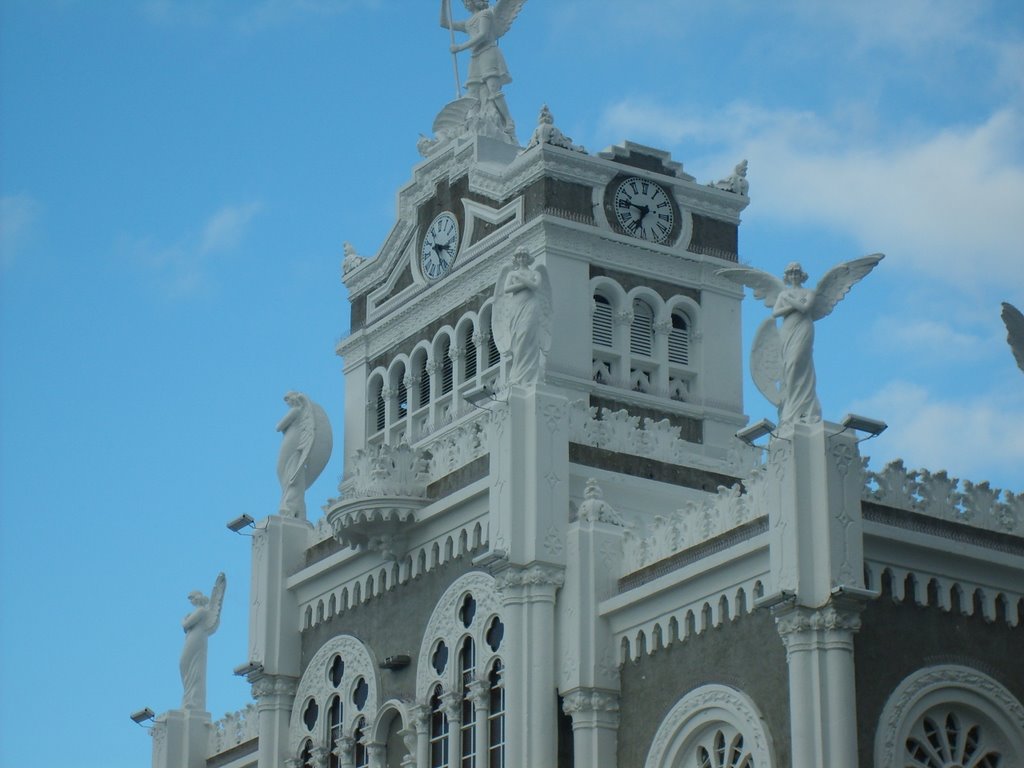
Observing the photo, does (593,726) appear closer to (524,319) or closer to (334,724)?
(524,319)

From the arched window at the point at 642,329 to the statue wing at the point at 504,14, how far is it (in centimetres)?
861

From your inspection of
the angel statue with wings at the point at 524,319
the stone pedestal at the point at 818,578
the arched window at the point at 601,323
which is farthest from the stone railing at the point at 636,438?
the stone pedestal at the point at 818,578

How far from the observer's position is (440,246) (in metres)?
56.0

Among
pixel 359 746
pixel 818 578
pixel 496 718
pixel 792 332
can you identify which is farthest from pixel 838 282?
pixel 359 746

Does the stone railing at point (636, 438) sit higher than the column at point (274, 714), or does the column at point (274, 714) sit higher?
the stone railing at point (636, 438)

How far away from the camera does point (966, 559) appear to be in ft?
137

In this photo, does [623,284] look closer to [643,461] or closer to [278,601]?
[643,461]

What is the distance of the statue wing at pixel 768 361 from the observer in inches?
1656

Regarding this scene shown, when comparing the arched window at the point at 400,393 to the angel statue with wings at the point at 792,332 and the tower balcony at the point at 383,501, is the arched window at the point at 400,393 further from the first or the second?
the angel statue with wings at the point at 792,332

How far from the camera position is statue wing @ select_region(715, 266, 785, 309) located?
42438 millimetres

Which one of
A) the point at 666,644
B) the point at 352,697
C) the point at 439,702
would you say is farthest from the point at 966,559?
the point at 352,697

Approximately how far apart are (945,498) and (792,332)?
13.7 feet

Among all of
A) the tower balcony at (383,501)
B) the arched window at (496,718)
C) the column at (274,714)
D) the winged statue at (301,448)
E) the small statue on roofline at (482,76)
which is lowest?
the arched window at (496,718)

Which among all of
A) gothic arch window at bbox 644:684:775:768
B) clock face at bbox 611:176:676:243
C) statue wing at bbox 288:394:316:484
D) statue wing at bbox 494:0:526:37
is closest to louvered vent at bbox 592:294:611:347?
clock face at bbox 611:176:676:243
